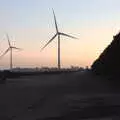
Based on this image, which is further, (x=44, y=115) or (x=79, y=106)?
(x=79, y=106)

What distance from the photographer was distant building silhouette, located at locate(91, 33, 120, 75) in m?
62.9

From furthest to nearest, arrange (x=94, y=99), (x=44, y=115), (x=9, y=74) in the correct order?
(x=9, y=74) < (x=94, y=99) < (x=44, y=115)

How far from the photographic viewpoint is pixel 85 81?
66938 millimetres

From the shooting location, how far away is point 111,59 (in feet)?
210

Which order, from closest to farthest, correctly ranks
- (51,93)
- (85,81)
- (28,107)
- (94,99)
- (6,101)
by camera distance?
(28,107) → (94,99) → (6,101) → (51,93) → (85,81)

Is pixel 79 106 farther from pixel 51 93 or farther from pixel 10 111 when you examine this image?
pixel 51 93

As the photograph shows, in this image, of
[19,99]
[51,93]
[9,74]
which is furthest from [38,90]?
[9,74]

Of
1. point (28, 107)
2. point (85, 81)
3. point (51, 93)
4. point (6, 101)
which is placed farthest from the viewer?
point (85, 81)

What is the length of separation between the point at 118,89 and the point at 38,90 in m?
8.75

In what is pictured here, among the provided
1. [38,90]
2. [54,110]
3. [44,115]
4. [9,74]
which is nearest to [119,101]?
[54,110]

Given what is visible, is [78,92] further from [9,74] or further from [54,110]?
[9,74]

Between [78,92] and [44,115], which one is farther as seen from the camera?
[78,92]

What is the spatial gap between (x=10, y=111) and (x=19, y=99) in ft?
32.1

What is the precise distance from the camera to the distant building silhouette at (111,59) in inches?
2475
